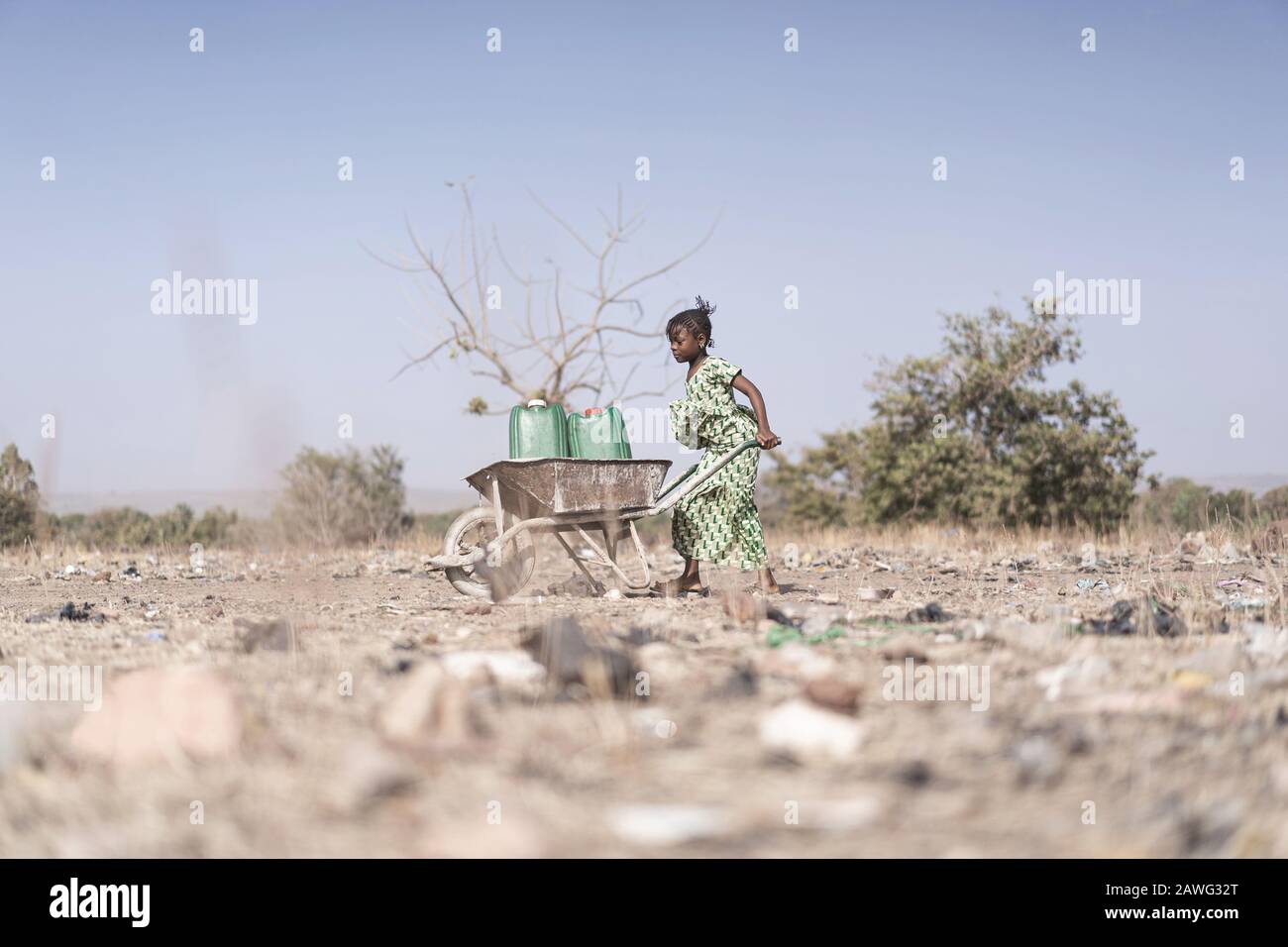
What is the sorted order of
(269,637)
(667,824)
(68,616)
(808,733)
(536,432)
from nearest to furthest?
(667,824), (808,733), (269,637), (68,616), (536,432)

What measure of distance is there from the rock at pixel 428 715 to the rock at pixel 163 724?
0.34 m

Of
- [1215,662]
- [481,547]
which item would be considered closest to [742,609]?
[1215,662]

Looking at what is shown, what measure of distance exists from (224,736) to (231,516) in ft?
58.3

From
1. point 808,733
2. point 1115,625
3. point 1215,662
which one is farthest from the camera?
point 1115,625

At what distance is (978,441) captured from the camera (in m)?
17.1

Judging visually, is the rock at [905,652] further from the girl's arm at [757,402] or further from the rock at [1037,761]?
the girl's arm at [757,402]

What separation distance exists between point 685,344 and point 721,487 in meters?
0.87

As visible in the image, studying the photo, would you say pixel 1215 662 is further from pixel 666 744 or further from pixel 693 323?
pixel 693 323

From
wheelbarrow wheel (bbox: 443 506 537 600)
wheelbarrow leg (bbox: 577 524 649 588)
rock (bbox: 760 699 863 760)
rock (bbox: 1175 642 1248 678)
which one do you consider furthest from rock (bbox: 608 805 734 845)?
wheelbarrow wheel (bbox: 443 506 537 600)

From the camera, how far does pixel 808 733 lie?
219cm

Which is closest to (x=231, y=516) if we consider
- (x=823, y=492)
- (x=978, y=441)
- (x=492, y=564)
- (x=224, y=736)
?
(x=823, y=492)

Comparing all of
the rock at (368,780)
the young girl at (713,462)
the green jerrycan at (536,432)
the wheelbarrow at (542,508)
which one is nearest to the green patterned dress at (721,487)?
the young girl at (713,462)

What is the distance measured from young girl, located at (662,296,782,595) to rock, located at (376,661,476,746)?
12.1 feet

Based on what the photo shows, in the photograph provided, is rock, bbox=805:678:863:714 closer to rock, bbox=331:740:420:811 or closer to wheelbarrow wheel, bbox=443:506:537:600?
rock, bbox=331:740:420:811
